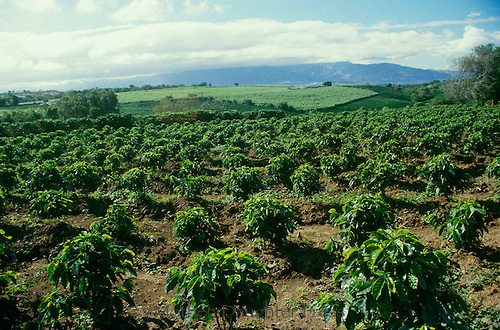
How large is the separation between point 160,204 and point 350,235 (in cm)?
931

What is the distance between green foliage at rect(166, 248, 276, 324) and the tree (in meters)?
70.4

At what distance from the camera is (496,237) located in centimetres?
975

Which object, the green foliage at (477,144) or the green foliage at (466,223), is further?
the green foliage at (477,144)

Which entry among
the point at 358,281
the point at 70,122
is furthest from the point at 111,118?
the point at 358,281

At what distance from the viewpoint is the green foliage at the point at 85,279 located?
21.6 ft

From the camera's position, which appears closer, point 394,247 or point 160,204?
point 394,247

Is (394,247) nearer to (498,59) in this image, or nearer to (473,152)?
(473,152)

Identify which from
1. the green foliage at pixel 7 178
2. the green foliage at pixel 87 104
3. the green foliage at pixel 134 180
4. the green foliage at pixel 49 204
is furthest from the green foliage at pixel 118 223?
the green foliage at pixel 87 104

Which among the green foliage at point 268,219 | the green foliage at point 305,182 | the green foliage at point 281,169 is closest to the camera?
the green foliage at point 268,219

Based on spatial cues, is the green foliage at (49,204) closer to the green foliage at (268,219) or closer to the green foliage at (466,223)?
the green foliage at (268,219)

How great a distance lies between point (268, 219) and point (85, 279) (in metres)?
5.13

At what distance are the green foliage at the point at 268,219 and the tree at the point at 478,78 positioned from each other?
66382mm

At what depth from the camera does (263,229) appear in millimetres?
9914

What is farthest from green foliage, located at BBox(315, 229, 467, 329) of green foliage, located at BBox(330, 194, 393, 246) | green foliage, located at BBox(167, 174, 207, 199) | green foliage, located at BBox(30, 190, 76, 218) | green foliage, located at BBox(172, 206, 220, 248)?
green foliage, located at BBox(30, 190, 76, 218)
